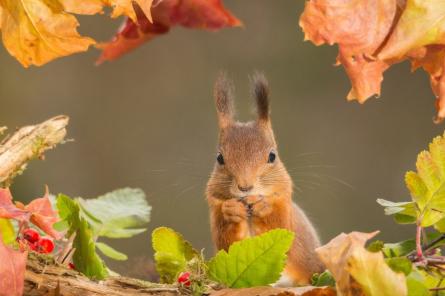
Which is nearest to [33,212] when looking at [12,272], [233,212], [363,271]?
[12,272]

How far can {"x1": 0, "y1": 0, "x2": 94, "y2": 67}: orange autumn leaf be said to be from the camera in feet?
1.83

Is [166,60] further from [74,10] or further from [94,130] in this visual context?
[74,10]

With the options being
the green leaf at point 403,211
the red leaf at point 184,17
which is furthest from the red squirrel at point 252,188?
the green leaf at point 403,211

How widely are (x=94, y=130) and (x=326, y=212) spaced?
0.78 meters

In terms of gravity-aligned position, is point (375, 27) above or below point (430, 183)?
above

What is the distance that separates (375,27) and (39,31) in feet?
0.79

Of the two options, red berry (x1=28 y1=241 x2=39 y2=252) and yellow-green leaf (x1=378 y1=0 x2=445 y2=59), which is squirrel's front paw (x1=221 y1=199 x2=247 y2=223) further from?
yellow-green leaf (x1=378 y1=0 x2=445 y2=59)

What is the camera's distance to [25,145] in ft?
2.31

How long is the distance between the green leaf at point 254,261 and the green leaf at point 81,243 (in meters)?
0.10

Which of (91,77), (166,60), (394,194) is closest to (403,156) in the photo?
(394,194)

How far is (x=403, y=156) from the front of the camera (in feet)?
7.89

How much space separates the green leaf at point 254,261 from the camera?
0.52 meters

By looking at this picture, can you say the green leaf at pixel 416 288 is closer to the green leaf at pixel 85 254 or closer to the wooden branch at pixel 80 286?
the wooden branch at pixel 80 286

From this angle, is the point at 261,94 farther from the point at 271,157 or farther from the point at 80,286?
the point at 80,286
